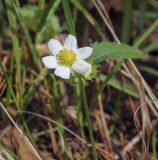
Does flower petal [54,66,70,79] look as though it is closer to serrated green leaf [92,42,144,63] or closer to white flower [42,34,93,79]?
white flower [42,34,93,79]

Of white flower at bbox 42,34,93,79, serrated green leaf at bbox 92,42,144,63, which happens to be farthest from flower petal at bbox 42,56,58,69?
serrated green leaf at bbox 92,42,144,63

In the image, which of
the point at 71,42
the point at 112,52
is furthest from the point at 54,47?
the point at 112,52

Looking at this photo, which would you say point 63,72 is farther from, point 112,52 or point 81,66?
point 112,52

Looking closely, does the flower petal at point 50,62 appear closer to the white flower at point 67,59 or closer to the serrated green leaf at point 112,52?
the white flower at point 67,59

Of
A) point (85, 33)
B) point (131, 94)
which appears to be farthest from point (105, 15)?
point (131, 94)

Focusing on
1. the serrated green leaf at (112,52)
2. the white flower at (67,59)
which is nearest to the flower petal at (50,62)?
the white flower at (67,59)

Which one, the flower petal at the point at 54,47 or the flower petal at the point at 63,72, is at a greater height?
the flower petal at the point at 54,47
